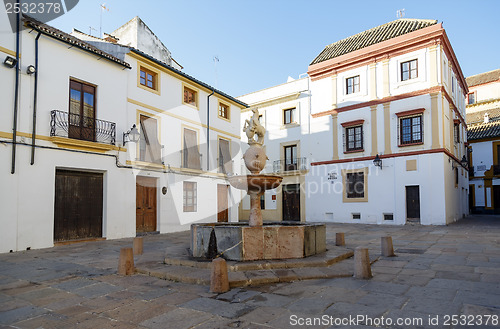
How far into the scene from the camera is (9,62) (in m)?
9.62

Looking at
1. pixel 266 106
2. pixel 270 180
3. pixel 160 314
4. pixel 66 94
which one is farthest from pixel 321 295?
pixel 266 106

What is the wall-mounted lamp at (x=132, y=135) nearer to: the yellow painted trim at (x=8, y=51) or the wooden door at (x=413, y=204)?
the yellow painted trim at (x=8, y=51)

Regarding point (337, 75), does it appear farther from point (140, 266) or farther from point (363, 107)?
point (140, 266)

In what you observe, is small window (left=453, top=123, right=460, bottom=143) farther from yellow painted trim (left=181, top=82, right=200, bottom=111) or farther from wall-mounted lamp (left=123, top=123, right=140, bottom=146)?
wall-mounted lamp (left=123, top=123, right=140, bottom=146)

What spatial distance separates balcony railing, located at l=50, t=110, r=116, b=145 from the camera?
10.8 meters

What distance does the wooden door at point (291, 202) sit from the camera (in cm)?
2228

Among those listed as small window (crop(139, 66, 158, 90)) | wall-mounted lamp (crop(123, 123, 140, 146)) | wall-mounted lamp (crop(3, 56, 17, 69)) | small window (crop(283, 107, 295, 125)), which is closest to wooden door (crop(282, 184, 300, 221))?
small window (crop(283, 107, 295, 125))

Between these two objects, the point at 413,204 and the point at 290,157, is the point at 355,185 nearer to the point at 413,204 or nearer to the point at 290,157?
the point at 413,204

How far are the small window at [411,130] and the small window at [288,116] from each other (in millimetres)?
7352

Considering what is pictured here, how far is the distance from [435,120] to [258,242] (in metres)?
14.4

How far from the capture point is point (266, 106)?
80.2ft

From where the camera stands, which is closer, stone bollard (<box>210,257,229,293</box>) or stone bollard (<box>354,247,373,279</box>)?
stone bollard (<box>210,257,229,293</box>)

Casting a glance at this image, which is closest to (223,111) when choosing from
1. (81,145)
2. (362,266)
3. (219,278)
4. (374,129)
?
(374,129)

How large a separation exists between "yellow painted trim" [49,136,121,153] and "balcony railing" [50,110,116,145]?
0.24 metres
